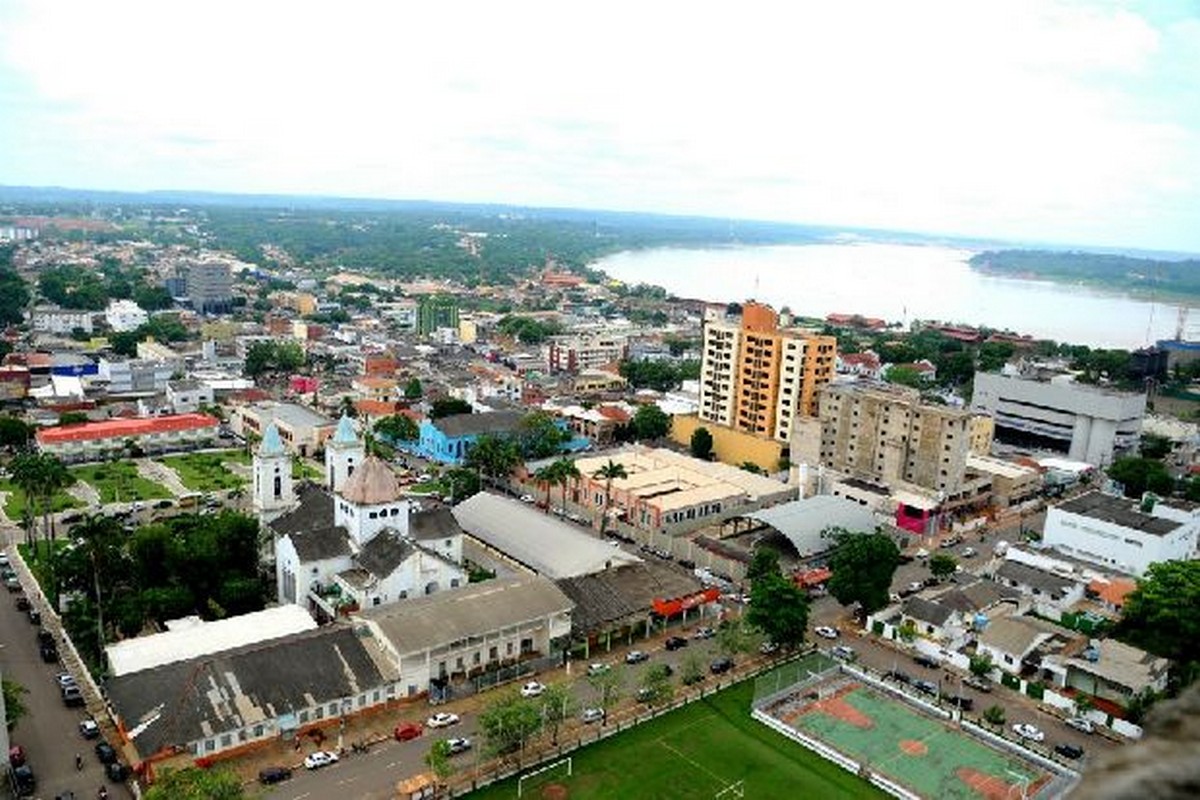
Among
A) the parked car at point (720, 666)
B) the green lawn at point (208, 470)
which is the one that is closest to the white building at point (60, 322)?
the green lawn at point (208, 470)

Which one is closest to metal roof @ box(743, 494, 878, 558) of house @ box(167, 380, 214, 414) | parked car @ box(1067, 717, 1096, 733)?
parked car @ box(1067, 717, 1096, 733)

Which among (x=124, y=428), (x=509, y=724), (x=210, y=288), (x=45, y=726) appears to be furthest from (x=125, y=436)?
(x=210, y=288)

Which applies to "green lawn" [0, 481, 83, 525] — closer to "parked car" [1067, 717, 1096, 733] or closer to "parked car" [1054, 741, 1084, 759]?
"parked car" [1054, 741, 1084, 759]

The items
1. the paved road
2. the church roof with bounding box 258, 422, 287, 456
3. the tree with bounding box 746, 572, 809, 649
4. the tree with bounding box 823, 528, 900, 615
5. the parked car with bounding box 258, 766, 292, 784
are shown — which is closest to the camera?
the paved road

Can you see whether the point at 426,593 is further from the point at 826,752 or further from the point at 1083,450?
the point at 1083,450

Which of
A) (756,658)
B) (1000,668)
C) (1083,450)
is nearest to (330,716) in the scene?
(756,658)

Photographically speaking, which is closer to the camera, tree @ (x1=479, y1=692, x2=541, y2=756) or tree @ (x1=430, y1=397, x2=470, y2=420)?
tree @ (x1=479, y1=692, x2=541, y2=756)

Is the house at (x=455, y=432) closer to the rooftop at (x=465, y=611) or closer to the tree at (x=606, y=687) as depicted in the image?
the rooftop at (x=465, y=611)

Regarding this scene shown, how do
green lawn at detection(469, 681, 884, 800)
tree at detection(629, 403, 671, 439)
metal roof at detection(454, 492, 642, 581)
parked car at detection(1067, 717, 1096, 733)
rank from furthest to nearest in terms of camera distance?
tree at detection(629, 403, 671, 439)
metal roof at detection(454, 492, 642, 581)
parked car at detection(1067, 717, 1096, 733)
green lawn at detection(469, 681, 884, 800)
